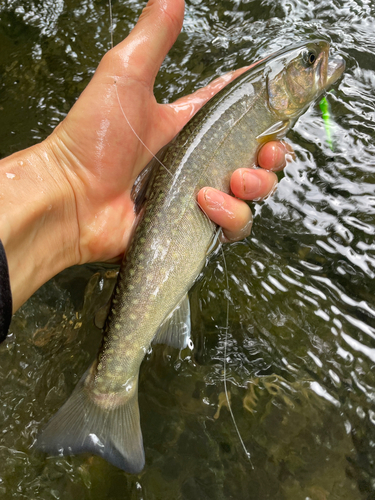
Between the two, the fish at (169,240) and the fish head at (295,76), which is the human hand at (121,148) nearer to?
the fish at (169,240)

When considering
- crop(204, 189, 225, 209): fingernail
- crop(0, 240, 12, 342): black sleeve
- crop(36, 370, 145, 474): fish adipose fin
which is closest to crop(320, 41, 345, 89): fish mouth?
crop(204, 189, 225, 209): fingernail

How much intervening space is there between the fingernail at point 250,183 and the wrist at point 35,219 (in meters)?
0.91

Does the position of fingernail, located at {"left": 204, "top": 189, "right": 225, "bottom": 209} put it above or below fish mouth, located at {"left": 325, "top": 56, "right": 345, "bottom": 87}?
above

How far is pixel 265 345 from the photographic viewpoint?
2371 mm

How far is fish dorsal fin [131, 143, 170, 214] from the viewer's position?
7.13 ft

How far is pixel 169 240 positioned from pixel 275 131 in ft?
2.98

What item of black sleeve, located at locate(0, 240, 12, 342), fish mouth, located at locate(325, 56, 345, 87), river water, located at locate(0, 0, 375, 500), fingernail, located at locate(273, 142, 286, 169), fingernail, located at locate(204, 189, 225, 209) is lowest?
river water, located at locate(0, 0, 375, 500)

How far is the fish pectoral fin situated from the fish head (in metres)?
1.19

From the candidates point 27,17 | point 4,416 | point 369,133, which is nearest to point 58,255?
point 4,416

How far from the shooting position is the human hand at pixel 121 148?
205cm

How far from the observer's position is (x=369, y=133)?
105 inches

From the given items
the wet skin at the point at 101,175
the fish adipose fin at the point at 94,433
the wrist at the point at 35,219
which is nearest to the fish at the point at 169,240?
the fish adipose fin at the point at 94,433

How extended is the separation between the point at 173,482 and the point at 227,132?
6.13 feet

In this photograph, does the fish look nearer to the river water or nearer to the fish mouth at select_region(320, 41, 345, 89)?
the fish mouth at select_region(320, 41, 345, 89)
